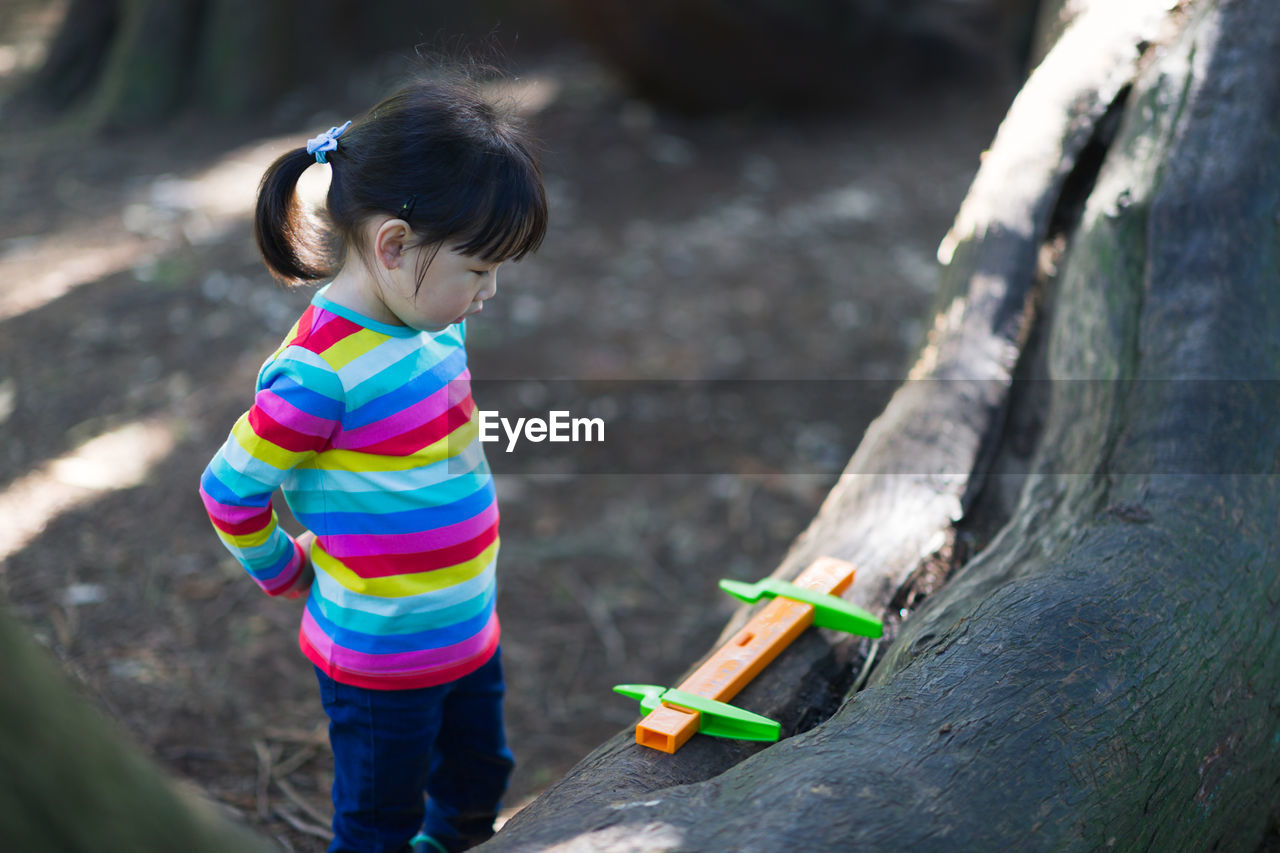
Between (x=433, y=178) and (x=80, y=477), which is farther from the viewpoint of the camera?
(x=80, y=477)

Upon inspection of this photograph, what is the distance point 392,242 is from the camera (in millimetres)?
1530

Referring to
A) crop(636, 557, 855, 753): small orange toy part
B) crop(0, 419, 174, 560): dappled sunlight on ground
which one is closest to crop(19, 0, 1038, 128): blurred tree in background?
crop(0, 419, 174, 560): dappled sunlight on ground

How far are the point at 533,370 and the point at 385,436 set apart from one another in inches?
114

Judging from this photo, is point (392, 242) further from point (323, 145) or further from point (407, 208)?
point (323, 145)

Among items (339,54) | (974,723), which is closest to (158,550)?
(974,723)

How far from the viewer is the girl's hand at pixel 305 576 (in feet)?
5.75

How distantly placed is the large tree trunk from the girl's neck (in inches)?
30.1

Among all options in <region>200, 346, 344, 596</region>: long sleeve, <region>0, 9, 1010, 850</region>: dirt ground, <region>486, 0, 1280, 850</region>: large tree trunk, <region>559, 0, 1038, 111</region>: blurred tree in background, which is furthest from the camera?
<region>559, 0, 1038, 111</region>: blurred tree in background

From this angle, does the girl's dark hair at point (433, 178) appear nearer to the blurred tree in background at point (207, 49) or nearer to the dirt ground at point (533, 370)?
the dirt ground at point (533, 370)

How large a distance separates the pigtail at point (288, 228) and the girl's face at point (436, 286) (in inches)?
7.0

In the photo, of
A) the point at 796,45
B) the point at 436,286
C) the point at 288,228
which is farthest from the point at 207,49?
the point at 436,286

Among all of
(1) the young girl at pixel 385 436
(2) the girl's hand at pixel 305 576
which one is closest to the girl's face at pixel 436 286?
(1) the young girl at pixel 385 436

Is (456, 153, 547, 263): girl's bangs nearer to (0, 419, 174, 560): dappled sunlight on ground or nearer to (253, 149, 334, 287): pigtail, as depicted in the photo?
(253, 149, 334, 287): pigtail

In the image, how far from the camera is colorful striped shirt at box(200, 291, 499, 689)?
1533 millimetres
